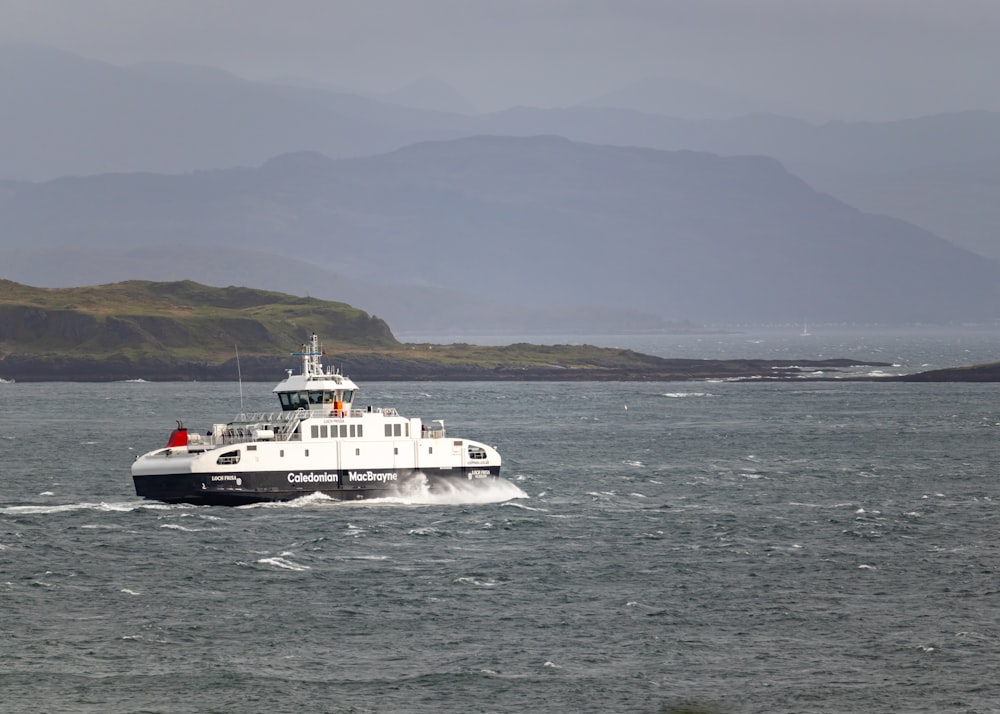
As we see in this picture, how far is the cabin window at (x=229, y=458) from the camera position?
242ft

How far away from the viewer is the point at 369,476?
75500 mm

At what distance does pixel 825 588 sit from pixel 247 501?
3108cm

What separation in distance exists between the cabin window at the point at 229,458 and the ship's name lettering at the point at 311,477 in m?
2.86

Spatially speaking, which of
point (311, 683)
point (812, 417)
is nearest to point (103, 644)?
point (311, 683)

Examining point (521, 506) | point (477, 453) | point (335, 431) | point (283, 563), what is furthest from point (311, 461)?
point (283, 563)

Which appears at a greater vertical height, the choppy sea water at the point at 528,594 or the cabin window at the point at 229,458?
the cabin window at the point at 229,458

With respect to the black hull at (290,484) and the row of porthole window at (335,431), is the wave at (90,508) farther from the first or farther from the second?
the row of porthole window at (335,431)

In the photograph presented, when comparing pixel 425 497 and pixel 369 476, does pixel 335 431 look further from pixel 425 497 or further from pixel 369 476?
pixel 425 497

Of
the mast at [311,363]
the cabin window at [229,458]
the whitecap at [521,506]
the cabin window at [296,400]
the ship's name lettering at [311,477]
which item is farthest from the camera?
the mast at [311,363]

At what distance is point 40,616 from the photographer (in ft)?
171

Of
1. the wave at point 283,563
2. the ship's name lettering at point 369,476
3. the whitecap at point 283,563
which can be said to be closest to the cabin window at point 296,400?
the ship's name lettering at point 369,476

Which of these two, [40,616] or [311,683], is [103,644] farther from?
[311,683]

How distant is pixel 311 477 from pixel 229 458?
14.2ft

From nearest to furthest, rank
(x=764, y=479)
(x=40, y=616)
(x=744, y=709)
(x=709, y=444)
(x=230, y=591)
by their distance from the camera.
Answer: (x=744, y=709) < (x=40, y=616) < (x=230, y=591) < (x=764, y=479) < (x=709, y=444)
